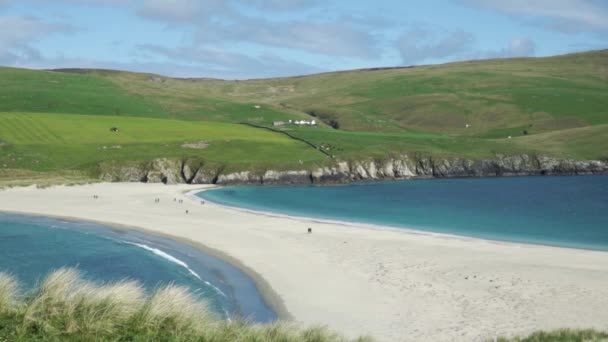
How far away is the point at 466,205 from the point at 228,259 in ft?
108

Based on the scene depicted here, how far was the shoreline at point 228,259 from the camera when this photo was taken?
22402mm

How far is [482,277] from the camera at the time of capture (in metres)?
26.6

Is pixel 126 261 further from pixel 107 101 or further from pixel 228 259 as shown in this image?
pixel 107 101

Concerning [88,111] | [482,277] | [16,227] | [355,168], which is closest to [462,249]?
[482,277]

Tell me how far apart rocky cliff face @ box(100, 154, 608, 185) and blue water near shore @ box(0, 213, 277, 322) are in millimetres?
35037

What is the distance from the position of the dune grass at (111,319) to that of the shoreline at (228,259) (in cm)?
642

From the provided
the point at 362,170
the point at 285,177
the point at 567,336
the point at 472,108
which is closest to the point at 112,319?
the point at 567,336

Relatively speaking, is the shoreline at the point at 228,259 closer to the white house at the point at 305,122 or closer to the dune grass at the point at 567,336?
the dune grass at the point at 567,336

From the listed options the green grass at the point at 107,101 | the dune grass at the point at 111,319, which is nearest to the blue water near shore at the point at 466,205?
the dune grass at the point at 111,319

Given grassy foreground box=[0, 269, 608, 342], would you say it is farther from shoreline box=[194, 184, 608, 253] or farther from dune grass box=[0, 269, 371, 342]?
shoreline box=[194, 184, 608, 253]

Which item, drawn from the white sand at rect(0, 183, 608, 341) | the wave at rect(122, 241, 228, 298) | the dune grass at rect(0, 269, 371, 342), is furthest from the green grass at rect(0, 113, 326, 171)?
the dune grass at rect(0, 269, 371, 342)

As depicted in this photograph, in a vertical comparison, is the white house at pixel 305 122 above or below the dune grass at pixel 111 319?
above

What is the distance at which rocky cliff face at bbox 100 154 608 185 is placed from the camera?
78312 mm

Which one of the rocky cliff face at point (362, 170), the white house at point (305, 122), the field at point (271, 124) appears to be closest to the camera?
the rocky cliff face at point (362, 170)
